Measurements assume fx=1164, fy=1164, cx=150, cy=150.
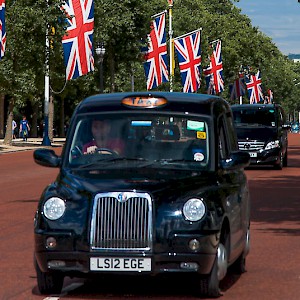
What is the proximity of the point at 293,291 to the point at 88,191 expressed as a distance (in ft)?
6.79

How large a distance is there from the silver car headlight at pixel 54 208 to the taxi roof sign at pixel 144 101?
157 cm

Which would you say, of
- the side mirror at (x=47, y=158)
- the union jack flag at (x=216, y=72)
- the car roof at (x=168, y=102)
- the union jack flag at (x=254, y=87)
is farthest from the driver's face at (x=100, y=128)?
the union jack flag at (x=254, y=87)

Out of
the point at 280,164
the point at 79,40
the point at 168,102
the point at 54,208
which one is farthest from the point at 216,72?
the point at 54,208

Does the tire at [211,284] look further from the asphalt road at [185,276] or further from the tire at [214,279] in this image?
the asphalt road at [185,276]

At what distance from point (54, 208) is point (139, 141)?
4.64 ft

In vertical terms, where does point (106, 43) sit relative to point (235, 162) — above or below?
above

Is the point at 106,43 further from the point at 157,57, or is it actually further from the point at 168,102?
the point at 168,102

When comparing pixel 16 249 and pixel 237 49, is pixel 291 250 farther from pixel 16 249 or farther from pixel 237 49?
pixel 237 49

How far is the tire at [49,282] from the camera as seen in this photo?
9.73 meters

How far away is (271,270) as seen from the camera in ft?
38.1

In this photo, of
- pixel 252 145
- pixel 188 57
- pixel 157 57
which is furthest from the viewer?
pixel 188 57

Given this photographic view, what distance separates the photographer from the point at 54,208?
948 cm

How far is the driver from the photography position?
34.7ft

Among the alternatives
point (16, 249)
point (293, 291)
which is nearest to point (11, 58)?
point (16, 249)
